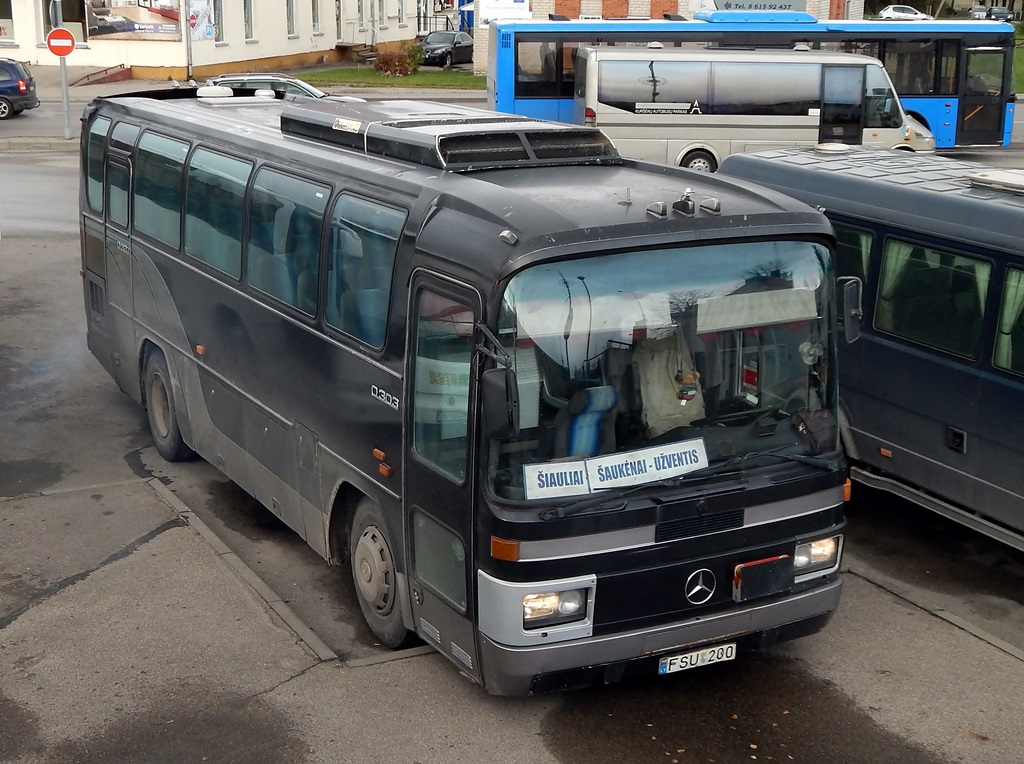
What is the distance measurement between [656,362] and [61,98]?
3774 cm

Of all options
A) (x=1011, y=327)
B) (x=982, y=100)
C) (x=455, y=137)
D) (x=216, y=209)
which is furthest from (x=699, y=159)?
(x=455, y=137)

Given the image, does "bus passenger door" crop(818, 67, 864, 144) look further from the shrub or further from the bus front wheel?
the shrub

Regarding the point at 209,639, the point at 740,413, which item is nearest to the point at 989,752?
the point at 740,413

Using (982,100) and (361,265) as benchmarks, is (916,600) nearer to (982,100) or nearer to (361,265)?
(361,265)

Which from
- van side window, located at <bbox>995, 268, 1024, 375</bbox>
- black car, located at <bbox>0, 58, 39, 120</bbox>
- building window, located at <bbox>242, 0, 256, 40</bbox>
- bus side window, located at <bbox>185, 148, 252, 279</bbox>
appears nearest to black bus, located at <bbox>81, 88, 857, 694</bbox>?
bus side window, located at <bbox>185, 148, 252, 279</bbox>

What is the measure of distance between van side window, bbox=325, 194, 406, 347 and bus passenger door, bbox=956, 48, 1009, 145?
25141 millimetres

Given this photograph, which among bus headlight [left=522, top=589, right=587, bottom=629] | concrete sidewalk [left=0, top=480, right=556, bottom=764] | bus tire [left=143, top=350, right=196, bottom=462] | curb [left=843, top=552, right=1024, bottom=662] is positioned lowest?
curb [left=843, top=552, right=1024, bottom=662]

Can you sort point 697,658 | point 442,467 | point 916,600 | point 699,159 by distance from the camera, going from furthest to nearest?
point 699,159
point 916,600
point 697,658
point 442,467

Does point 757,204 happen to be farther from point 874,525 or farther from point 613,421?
point 874,525

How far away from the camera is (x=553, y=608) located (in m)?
5.94

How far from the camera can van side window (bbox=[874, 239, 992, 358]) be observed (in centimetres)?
833

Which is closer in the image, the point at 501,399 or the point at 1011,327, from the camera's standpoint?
the point at 501,399

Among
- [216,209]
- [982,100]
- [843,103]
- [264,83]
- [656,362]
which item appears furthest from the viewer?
[264,83]

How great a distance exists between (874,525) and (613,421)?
14.2ft
